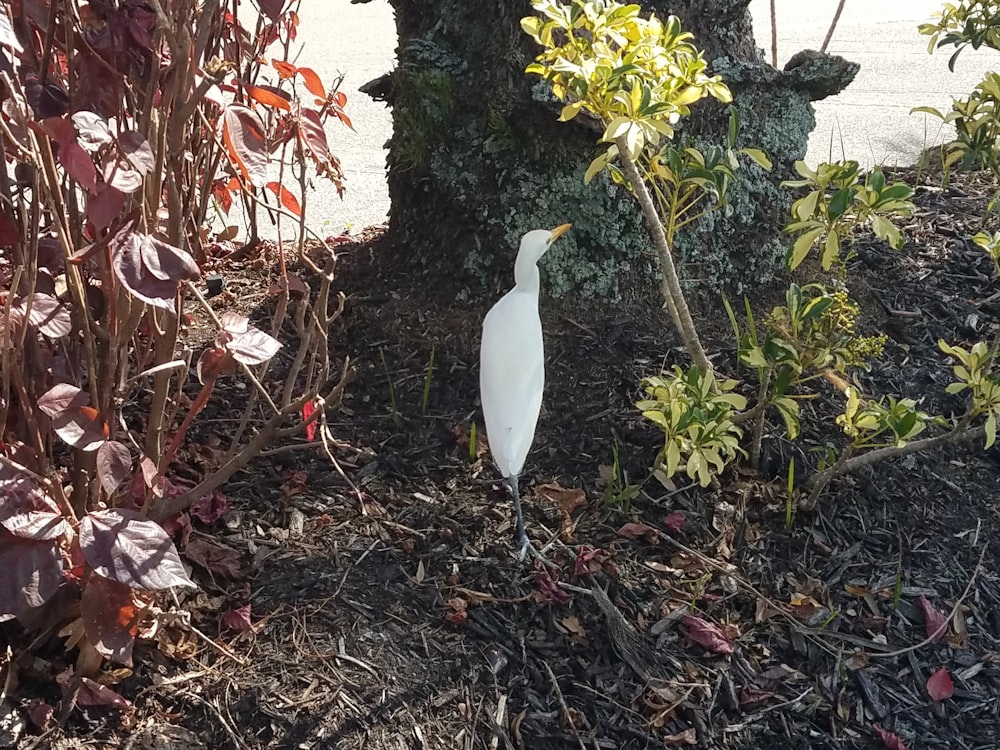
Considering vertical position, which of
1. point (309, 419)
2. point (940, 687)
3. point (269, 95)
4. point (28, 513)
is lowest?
point (940, 687)

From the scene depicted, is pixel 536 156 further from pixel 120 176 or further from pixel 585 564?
pixel 120 176

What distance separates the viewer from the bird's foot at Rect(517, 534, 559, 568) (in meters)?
1.91

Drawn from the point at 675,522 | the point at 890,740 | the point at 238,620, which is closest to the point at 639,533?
the point at 675,522

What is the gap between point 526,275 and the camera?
1.90 m

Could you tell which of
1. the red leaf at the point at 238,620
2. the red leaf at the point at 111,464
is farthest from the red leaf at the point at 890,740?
the red leaf at the point at 111,464

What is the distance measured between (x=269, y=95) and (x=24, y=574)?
87 centimetres

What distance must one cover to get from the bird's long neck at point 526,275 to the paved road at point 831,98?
5.79 ft

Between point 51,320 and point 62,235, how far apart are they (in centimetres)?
16

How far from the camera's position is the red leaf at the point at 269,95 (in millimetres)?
1510

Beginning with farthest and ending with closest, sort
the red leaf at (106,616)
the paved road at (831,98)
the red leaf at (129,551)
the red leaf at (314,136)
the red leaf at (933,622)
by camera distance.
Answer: the paved road at (831,98) < the red leaf at (933,622) < the red leaf at (314,136) < the red leaf at (106,616) < the red leaf at (129,551)

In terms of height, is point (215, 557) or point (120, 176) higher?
point (120, 176)

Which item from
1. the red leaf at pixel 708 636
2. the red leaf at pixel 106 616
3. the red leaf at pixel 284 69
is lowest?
the red leaf at pixel 708 636

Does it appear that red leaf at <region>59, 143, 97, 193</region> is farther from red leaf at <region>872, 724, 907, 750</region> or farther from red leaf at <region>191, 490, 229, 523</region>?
red leaf at <region>872, 724, 907, 750</region>

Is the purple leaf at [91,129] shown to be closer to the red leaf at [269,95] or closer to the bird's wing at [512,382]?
the red leaf at [269,95]
